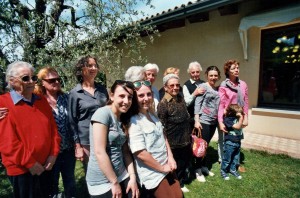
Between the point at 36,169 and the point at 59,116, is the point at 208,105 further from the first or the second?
the point at 36,169

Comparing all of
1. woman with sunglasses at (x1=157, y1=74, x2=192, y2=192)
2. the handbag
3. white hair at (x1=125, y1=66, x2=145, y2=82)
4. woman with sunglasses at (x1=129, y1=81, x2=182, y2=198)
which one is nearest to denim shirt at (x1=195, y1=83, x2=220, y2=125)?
the handbag

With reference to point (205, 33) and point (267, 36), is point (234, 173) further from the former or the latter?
point (205, 33)

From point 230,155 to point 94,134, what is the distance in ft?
9.45

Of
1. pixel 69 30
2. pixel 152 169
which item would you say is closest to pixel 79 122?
pixel 152 169

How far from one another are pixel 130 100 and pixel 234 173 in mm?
2939

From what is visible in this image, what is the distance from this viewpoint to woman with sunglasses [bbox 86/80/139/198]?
191 centimetres

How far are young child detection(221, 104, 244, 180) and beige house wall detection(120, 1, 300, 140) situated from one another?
95.2 inches

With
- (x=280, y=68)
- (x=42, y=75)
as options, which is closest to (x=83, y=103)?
(x=42, y=75)

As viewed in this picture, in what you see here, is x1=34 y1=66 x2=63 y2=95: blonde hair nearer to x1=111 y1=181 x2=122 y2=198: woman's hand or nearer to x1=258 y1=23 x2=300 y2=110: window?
x1=111 y1=181 x2=122 y2=198: woman's hand

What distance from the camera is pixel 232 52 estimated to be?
6.32 metres

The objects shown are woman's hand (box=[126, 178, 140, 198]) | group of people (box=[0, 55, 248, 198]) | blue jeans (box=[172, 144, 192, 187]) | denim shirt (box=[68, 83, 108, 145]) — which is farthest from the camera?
blue jeans (box=[172, 144, 192, 187])

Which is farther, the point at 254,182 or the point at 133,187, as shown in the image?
the point at 254,182

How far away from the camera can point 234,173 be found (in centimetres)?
411

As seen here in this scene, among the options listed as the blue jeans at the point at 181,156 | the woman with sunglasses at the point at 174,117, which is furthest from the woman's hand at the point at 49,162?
the blue jeans at the point at 181,156
